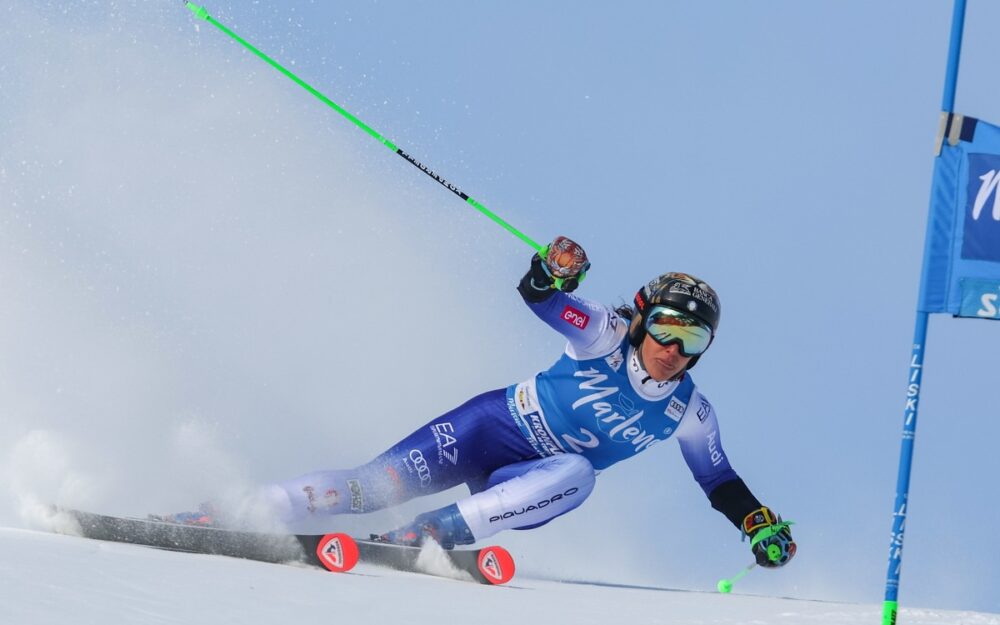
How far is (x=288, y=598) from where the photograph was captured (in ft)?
15.0

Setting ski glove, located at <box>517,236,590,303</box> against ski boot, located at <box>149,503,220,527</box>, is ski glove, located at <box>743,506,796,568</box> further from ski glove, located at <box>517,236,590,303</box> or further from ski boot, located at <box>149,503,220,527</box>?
ski boot, located at <box>149,503,220,527</box>

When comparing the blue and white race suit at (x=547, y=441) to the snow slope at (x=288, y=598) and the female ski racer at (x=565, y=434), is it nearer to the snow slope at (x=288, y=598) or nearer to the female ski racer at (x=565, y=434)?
the female ski racer at (x=565, y=434)

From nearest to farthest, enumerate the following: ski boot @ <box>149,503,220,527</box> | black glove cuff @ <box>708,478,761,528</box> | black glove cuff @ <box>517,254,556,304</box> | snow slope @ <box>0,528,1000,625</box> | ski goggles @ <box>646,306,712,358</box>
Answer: snow slope @ <box>0,528,1000,625</box>
ski boot @ <box>149,503,220,527</box>
black glove cuff @ <box>517,254,556,304</box>
ski goggles @ <box>646,306,712,358</box>
black glove cuff @ <box>708,478,761,528</box>

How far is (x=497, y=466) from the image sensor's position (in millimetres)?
7340

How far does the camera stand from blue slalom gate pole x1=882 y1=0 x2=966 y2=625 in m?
4.79

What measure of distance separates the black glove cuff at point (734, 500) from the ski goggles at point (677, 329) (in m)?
0.98

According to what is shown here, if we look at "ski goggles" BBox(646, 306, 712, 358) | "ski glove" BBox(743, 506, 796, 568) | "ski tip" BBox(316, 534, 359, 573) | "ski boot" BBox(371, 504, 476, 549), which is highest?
"ski goggles" BBox(646, 306, 712, 358)

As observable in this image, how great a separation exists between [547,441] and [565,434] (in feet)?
0.42

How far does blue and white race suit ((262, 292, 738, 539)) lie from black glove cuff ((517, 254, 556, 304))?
0.19 ft

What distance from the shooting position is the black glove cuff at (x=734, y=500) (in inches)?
283

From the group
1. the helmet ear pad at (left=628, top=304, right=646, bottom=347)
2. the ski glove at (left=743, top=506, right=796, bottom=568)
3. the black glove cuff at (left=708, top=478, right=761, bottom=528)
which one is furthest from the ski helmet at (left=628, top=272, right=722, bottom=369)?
the ski glove at (left=743, top=506, right=796, bottom=568)

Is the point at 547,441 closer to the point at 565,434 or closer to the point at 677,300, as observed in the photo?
the point at 565,434

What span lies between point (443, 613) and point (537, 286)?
2.29 m

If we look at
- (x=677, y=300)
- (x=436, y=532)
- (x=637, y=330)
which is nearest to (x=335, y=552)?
(x=436, y=532)
